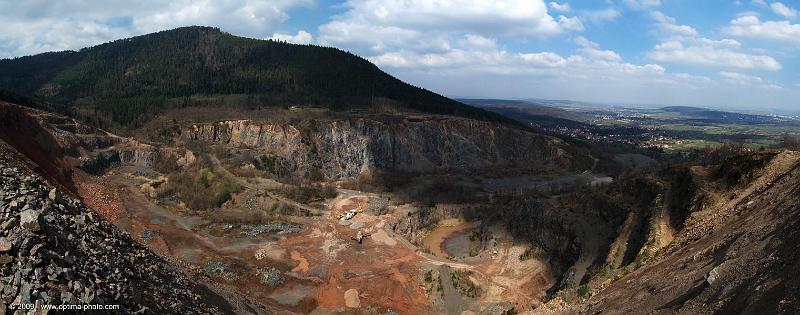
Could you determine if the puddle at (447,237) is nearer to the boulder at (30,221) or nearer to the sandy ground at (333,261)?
the sandy ground at (333,261)

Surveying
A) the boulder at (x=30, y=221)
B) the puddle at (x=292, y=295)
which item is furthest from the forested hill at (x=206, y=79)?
the boulder at (x=30, y=221)

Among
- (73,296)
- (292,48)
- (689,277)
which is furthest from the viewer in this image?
(292,48)

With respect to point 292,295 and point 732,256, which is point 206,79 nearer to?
point 292,295

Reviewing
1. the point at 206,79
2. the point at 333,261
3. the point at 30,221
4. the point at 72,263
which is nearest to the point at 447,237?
the point at 333,261

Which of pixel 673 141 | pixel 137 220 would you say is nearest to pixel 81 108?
pixel 137 220

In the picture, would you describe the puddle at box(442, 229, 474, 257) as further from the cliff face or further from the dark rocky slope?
the cliff face

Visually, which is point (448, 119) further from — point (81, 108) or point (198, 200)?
point (81, 108)
